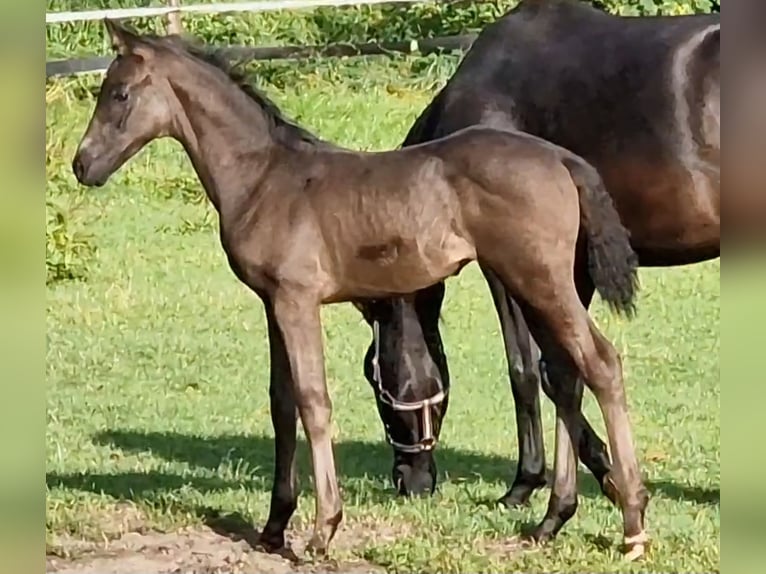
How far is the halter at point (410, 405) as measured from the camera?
215 centimetres

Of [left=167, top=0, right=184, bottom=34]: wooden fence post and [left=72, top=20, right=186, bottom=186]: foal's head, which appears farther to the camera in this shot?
[left=167, top=0, right=184, bottom=34]: wooden fence post

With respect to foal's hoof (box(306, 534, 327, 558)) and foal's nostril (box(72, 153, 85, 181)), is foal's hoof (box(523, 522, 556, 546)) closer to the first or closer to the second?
foal's hoof (box(306, 534, 327, 558))

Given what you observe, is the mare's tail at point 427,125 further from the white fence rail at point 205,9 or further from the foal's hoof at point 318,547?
the foal's hoof at point 318,547

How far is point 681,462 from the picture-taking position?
2145 mm

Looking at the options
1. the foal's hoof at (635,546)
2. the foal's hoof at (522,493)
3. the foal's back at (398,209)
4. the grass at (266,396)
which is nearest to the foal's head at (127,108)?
the grass at (266,396)

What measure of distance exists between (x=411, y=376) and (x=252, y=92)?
64 cm

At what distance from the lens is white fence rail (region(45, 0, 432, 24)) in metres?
2.20

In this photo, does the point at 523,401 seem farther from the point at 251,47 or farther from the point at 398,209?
the point at 251,47

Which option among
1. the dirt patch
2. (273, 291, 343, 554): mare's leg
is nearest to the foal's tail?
(273, 291, 343, 554): mare's leg

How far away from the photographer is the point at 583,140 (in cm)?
211

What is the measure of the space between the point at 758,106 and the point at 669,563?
0.91 m

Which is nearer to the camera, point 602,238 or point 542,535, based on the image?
point 602,238

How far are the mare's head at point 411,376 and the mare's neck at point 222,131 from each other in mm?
346

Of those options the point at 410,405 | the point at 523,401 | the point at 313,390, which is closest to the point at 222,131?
the point at 313,390
